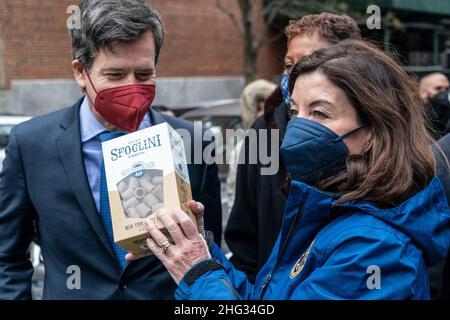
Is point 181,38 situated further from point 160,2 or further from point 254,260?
point 254,260

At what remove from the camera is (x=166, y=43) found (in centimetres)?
1641

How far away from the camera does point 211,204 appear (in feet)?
8.45

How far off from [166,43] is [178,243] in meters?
15.2

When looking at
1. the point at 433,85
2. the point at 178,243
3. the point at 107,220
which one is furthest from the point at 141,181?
the point at 433,85

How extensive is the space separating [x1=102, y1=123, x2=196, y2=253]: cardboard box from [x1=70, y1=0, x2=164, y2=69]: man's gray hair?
542mm

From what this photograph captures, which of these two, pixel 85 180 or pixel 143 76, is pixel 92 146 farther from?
pixel 143 76

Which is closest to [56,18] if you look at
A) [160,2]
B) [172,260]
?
[160,2]

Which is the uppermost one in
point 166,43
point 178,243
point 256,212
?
point 166,43

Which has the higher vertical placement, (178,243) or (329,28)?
(329,28)

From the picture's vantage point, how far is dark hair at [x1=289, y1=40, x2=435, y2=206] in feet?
5.49

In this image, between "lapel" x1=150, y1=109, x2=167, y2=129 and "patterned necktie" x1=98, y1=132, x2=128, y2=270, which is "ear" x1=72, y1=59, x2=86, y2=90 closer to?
"lapel" x1=150, y1=109, x2=167, y2=129

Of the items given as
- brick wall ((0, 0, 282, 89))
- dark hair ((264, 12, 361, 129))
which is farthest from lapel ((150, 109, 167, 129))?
brick wall ((0, 0, 282, 89))

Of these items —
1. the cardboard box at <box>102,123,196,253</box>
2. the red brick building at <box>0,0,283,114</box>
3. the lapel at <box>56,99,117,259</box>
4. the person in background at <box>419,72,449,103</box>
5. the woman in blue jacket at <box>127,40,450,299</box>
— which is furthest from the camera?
the red brick building at <box>0,0,283,114</box>

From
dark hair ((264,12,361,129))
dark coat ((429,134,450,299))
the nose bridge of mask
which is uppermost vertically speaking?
dark hair ((264,12,361,129))
